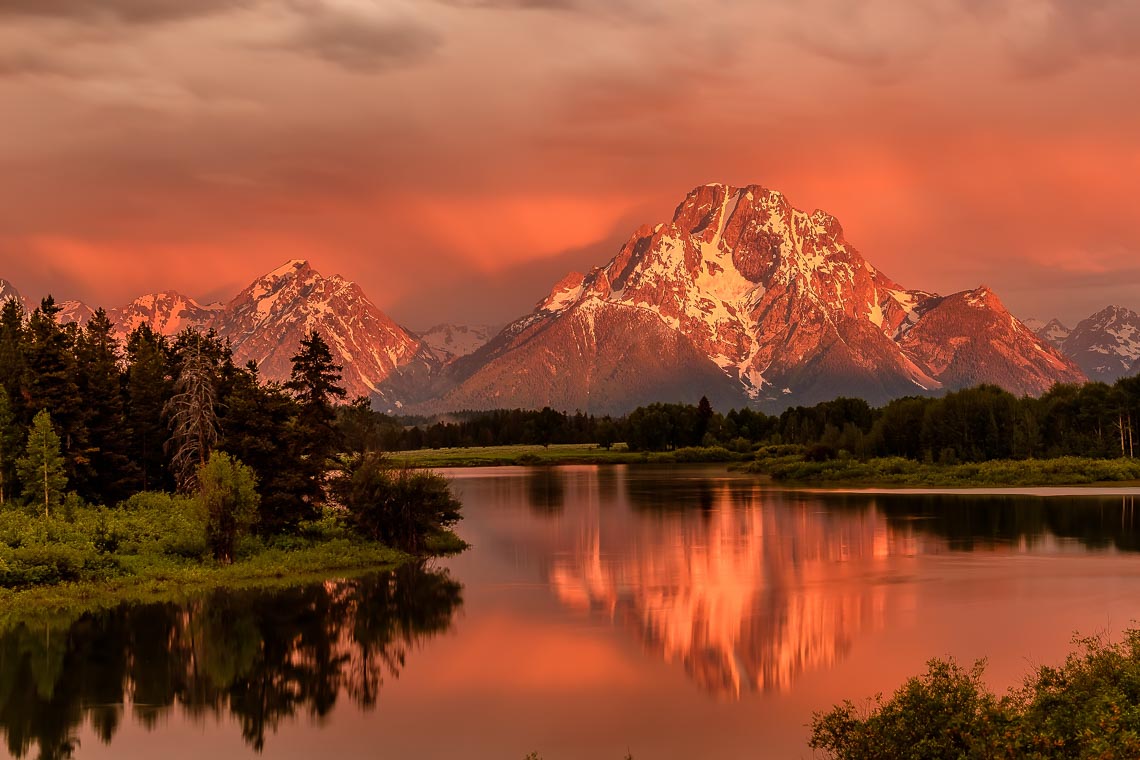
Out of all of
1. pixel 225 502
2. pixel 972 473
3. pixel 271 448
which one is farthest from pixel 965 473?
pixel 225 502

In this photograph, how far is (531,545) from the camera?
92.1m

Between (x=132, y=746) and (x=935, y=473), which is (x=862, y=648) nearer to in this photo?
(x=132, y=746)

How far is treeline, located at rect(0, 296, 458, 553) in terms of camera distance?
73.7 m

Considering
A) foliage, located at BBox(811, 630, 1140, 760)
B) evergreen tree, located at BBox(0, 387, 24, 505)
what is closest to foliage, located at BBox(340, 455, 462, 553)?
evergreen tree, located at BBox(0, 387, 24, 505)

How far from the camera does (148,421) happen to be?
311 feet

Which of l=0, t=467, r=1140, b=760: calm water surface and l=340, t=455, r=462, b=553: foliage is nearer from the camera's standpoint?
l=0, t=467, r=1140, b=760: calm water surface

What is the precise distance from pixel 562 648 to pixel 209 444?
4195cm

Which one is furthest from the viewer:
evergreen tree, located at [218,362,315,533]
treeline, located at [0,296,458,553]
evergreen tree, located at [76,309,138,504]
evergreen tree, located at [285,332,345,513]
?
evergreen tree, located at [76,309,138,504]

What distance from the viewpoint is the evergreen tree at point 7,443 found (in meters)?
79.4

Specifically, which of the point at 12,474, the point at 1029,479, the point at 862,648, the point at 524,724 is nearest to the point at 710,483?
the point at 1029,479

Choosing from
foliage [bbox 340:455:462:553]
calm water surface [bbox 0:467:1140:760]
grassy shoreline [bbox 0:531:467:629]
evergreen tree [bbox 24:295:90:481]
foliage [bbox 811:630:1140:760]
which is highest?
evergreen tree [bbox 24:295:90:481]

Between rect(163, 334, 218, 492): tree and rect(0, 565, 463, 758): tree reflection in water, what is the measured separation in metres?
20.6

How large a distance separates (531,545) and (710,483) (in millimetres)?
83096

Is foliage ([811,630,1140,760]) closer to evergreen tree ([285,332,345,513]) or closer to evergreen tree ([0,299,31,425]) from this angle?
evergreen tree ([285,332,345,513])
